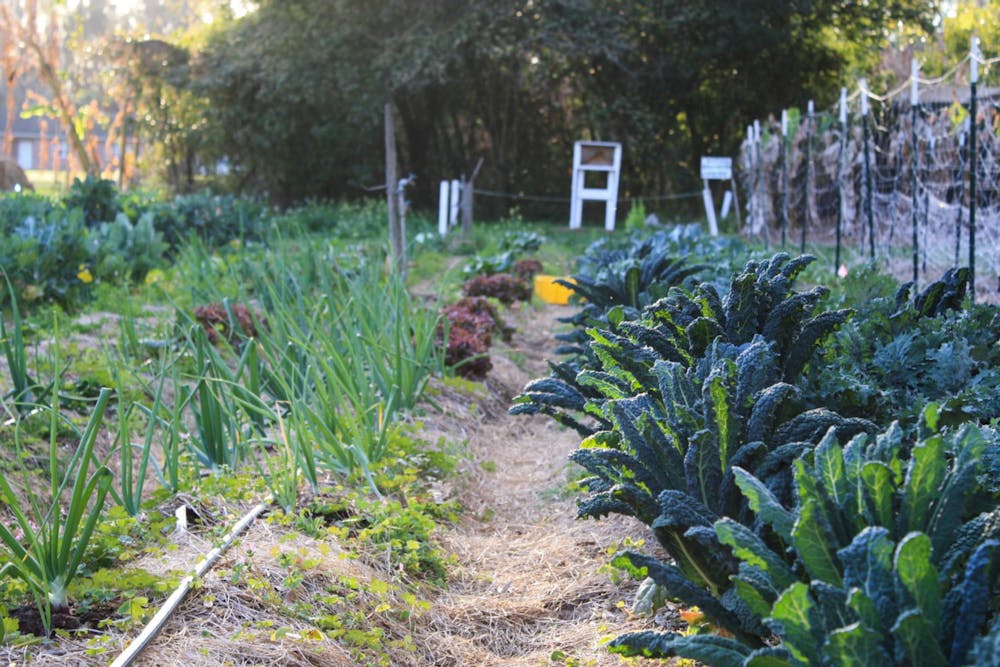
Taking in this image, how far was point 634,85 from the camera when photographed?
69.5ft

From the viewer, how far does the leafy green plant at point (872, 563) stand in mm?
1635

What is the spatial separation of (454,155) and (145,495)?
1943 centimetres

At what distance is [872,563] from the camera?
1708 mm

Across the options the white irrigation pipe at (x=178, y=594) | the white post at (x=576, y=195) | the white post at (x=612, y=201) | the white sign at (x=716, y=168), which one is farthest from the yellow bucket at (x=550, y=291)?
the white post at (x=576, y=195)

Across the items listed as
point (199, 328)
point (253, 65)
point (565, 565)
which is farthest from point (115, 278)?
point (253, 65)

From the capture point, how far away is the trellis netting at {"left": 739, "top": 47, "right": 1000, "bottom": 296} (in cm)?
771

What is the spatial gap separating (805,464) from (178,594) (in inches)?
57.7

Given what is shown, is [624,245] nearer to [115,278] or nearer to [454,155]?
[115,278]

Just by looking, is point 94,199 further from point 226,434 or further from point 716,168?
point 716,168

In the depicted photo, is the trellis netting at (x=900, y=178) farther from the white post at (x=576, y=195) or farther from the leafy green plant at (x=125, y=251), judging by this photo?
the leafy green plant at (x=125, y=251)

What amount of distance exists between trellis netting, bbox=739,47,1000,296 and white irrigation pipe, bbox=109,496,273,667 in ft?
14.8

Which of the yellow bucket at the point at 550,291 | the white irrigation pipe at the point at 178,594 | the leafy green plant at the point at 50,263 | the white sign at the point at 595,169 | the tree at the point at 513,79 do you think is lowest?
the white irrigation pipe at the point at 178,594

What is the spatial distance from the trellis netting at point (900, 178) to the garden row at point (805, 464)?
10.2 ft

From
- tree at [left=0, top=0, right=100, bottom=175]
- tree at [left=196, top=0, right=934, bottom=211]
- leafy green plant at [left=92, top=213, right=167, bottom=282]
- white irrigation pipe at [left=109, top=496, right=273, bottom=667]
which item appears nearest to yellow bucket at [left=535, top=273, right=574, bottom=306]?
leafy green plant at [left=92, top=213, right=167, bottom=282]
